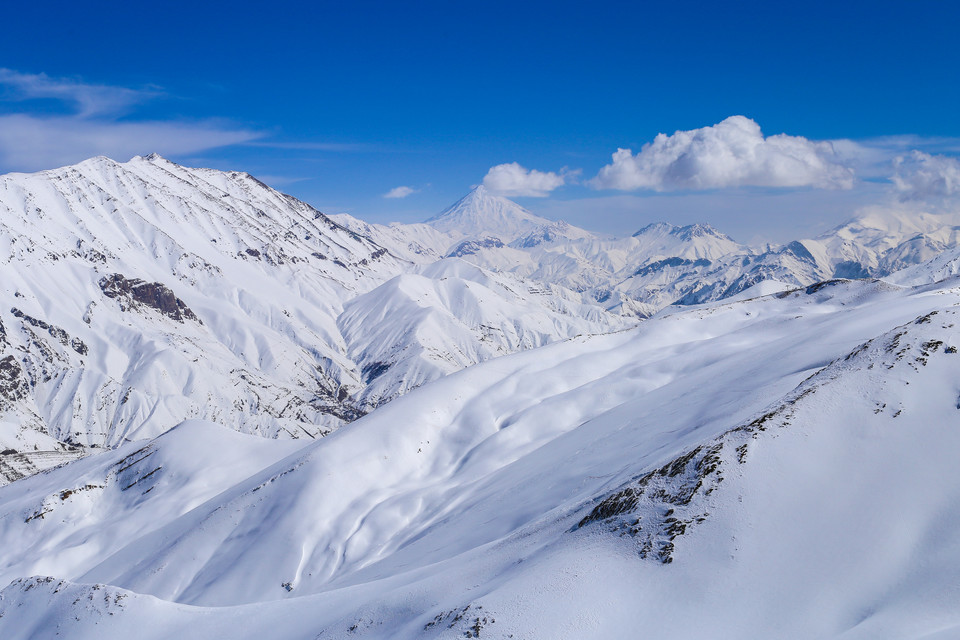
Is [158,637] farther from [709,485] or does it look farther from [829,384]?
[829,384]

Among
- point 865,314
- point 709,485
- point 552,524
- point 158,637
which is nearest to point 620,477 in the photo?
point 552,524

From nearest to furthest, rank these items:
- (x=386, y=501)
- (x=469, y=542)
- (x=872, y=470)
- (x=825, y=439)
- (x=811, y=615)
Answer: (x=811, y=615), (x=872, y=470), (x=825, y=439), (x=469, y=542), (x=386, y=501)

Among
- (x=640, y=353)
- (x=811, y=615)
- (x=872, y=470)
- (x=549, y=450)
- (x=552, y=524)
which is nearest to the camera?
(x=811, y=615)

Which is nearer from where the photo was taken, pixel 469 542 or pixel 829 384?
pixel 829 384

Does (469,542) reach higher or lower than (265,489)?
lower

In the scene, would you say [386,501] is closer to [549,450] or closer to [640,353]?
[549,450]

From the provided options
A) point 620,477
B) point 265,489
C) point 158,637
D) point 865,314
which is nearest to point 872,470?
point 620,477
